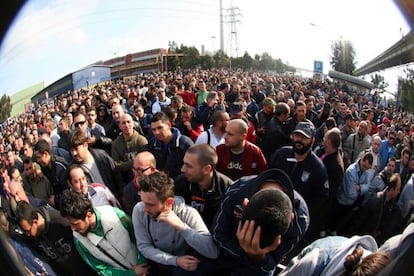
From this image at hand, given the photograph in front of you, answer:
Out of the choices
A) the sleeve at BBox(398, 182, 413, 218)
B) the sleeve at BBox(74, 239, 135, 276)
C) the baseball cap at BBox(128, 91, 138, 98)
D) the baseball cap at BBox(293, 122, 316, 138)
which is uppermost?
the baseball cap at BBox(128, 91, 138, 98)

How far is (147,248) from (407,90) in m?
1.35

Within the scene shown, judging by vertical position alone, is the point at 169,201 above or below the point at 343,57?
below

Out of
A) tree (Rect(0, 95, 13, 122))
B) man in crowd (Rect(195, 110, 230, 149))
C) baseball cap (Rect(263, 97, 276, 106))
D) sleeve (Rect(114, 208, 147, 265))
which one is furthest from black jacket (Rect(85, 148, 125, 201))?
man in crowd (Rect(195, 110, 230, 149))

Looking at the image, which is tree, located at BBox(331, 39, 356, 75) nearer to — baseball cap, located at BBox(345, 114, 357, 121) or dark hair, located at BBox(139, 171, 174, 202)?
baseball cap, located at BBox(345, 114, 357, 121)

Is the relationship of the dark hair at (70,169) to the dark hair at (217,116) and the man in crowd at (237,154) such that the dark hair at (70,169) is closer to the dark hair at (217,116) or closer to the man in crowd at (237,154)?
the man in crowd at (237,154)

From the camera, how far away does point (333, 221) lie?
148cm

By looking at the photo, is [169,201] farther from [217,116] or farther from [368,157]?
[217,116]

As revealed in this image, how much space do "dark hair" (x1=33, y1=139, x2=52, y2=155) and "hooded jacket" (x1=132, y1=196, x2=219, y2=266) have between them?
63 cm

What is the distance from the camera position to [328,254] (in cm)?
136

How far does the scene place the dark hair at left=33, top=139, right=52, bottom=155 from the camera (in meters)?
1.31

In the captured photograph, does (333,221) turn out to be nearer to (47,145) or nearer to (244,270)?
(244,270)

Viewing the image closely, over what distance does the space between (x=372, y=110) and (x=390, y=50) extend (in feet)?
0.89

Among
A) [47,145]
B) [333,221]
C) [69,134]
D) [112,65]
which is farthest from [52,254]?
[333,221]

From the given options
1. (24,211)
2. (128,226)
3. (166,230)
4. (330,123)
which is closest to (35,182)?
(24,211)
